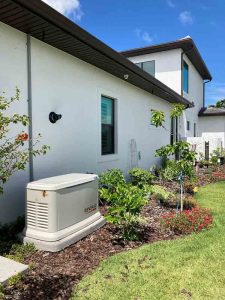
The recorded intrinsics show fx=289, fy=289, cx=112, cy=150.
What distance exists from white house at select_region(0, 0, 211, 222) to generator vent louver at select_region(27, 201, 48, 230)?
84cm

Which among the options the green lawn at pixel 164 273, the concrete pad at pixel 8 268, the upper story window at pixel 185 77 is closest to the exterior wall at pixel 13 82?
the concrete pad at pixel 8 268

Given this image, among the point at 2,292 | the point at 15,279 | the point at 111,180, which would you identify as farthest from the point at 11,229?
the point at 111,180

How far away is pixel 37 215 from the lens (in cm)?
416

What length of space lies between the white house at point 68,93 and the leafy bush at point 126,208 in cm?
174

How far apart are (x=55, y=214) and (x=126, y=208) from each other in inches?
42.5

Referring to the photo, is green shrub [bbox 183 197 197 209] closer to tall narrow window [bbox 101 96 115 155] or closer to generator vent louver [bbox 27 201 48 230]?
tall narrow window [bbox 101 96 115 155]

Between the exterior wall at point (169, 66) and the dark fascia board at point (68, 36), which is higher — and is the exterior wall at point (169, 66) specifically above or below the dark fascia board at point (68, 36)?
above

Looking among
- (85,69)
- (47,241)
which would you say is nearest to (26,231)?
(47,241)

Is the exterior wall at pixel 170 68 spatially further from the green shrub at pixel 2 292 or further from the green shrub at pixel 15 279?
the green shrub at pixel 2 292

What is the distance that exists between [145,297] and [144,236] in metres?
1.77

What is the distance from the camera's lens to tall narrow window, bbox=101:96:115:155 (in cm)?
817

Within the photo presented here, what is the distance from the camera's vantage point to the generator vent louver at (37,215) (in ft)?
13.4

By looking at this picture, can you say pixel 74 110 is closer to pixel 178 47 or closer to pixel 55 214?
pixel 55 214

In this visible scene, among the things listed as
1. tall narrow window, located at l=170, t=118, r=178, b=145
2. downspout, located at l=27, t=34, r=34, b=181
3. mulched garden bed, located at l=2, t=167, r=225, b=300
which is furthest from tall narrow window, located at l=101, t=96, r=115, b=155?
tall narrow window, located at l=170, t=118, r=178, b=145
